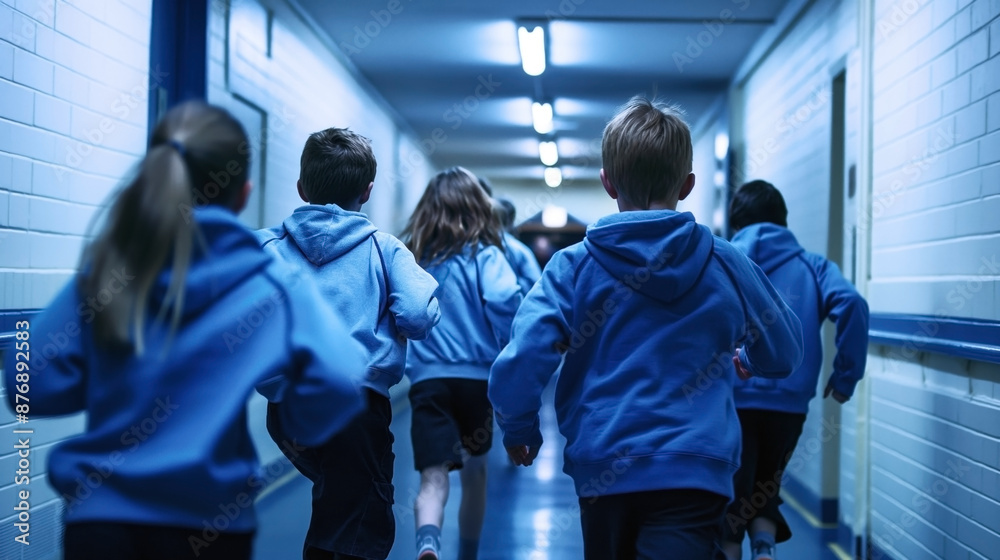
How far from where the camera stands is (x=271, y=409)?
2404 millimetres

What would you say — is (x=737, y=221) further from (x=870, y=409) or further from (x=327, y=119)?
(x=327, y=119)

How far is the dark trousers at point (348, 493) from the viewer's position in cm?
229

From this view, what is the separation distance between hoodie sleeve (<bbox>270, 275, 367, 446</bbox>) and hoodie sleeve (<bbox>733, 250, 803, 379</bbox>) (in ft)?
2.97

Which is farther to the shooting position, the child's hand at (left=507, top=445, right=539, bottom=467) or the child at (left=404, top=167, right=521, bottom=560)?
the child at (left=404, top=167, right=521, bottom=560)

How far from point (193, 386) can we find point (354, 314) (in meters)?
1.00

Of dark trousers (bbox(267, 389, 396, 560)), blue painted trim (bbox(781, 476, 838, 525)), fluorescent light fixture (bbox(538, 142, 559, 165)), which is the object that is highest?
fluorescent light fixture (bbox(538, 142, 559, 165))

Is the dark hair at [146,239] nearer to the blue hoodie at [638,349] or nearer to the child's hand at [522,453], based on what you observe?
the blue hoodie at [638,349]

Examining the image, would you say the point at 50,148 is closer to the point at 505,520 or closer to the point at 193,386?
the point at 193,386

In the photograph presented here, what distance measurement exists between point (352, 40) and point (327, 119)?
622 millimetres

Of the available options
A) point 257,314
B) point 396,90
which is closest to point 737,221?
point 257,314

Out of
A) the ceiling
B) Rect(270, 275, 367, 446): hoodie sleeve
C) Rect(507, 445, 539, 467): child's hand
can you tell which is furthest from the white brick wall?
Rect(270, 275, 367, 446): hoodie sleeve

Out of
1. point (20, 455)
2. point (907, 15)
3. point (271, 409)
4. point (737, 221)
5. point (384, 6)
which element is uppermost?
point (384, 6)

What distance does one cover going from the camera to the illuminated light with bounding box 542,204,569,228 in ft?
54.5

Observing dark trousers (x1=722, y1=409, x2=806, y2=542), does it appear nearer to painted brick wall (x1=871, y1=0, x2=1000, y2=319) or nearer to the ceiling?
painted brick wall (x1=871, y1=0, x2=1000, y2=319)
